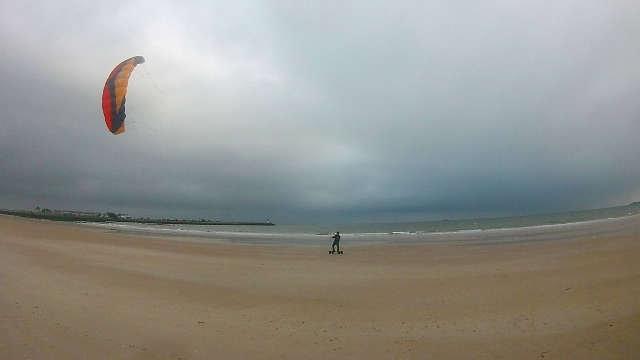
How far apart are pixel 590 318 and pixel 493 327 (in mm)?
2184

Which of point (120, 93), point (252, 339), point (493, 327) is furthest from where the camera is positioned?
point (120, 93)

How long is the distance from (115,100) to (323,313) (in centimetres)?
1201

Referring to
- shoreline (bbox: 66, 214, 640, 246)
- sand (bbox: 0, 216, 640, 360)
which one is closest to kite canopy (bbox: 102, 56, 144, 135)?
sand (bbox: 0, 216, 640, 360)

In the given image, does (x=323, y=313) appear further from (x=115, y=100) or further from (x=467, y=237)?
(x=467, y=237)

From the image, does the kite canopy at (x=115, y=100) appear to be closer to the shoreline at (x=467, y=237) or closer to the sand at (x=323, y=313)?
the sand at (x=323, y=313)

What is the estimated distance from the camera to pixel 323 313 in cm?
790

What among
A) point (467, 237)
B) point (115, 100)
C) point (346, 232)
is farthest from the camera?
point (346, 232)

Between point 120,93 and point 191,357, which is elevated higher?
point 120,93

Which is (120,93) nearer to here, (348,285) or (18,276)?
(18,276)

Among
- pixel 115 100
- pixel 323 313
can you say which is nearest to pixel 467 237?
pixel 323 313

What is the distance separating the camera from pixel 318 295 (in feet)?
32.0

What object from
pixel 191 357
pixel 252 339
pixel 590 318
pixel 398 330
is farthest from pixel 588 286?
pixel 191 357

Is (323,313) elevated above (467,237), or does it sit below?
above

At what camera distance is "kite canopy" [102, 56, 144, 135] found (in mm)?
12969
